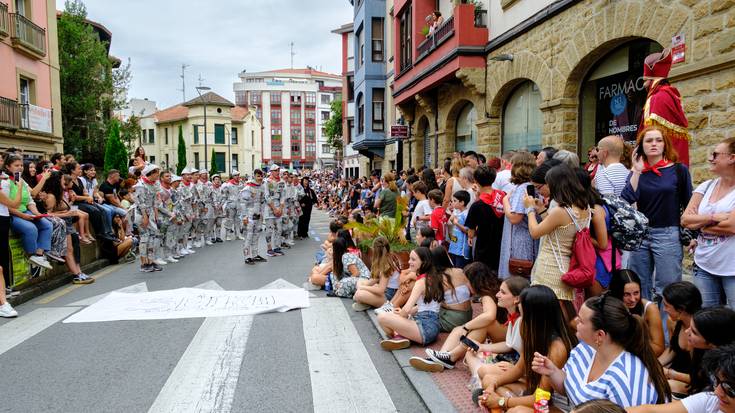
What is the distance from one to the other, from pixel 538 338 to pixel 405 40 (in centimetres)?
1919

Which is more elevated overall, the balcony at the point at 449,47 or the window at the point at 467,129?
the balcony at the point at 449,47

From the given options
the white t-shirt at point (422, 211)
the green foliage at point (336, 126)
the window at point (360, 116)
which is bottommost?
the white t-shirt at point (422, 211)

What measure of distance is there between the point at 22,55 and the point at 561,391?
81.2 feet

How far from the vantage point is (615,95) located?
9.74m

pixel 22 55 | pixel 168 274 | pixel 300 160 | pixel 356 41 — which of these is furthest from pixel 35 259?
pixel 300 160

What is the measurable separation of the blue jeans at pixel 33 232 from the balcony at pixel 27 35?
15544mm

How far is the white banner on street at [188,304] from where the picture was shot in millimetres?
7141

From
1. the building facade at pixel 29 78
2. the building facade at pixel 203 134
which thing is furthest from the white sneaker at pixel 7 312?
the building facade at pixel 203 134

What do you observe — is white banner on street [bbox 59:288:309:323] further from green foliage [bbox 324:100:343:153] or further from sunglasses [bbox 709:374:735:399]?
green foliage [bbox 324:100:343:153]

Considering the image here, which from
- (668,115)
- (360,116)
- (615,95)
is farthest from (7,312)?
(360,116)

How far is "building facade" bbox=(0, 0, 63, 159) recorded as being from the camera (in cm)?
2003

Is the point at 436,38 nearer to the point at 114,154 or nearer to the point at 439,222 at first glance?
the point at 439,222

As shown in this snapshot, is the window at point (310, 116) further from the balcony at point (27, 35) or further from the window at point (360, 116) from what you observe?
the balcony at point (27, 35)

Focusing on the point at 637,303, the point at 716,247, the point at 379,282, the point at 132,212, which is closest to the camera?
the point at 716,247
